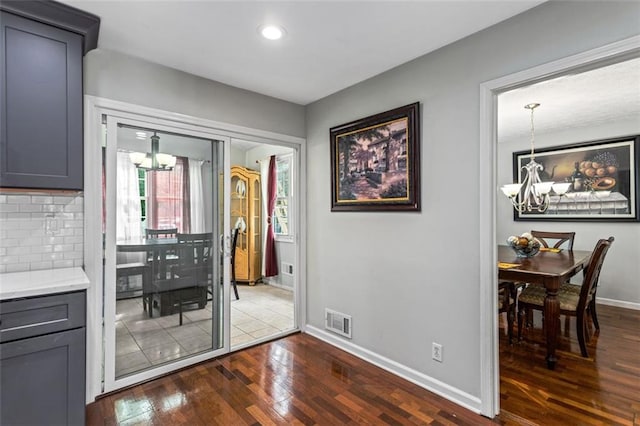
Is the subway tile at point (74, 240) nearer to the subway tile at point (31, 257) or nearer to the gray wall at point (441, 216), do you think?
the subway tile at point (31, 257)

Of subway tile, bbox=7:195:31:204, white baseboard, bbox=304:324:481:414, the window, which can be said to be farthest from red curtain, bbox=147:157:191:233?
the window

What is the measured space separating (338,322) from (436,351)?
1.01 meters

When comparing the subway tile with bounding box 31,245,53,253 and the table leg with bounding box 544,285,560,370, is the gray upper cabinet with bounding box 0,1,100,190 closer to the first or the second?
the subway tile with bounding box 31,245,53,253

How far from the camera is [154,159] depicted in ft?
8.57

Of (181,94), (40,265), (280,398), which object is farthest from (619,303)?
(40,265)

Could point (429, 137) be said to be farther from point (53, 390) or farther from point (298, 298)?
point (53, 390)

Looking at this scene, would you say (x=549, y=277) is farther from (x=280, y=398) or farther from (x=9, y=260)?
(x=9, y=260)

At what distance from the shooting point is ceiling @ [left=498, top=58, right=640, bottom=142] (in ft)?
9.40

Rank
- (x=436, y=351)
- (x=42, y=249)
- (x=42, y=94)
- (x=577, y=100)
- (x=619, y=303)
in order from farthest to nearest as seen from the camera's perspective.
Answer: (x=619, y=303), (x=577, y=100), (x=436, y=351), (x=42, y=249), (x=42, y=94)

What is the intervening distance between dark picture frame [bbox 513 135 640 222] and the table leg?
2.61 metres

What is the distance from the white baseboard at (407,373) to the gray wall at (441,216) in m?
0.05

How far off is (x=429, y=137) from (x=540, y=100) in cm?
201

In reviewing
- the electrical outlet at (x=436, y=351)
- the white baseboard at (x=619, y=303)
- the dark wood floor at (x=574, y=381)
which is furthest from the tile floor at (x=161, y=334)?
the white baseboard at (x=619, y=303)

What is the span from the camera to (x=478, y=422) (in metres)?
1.95
